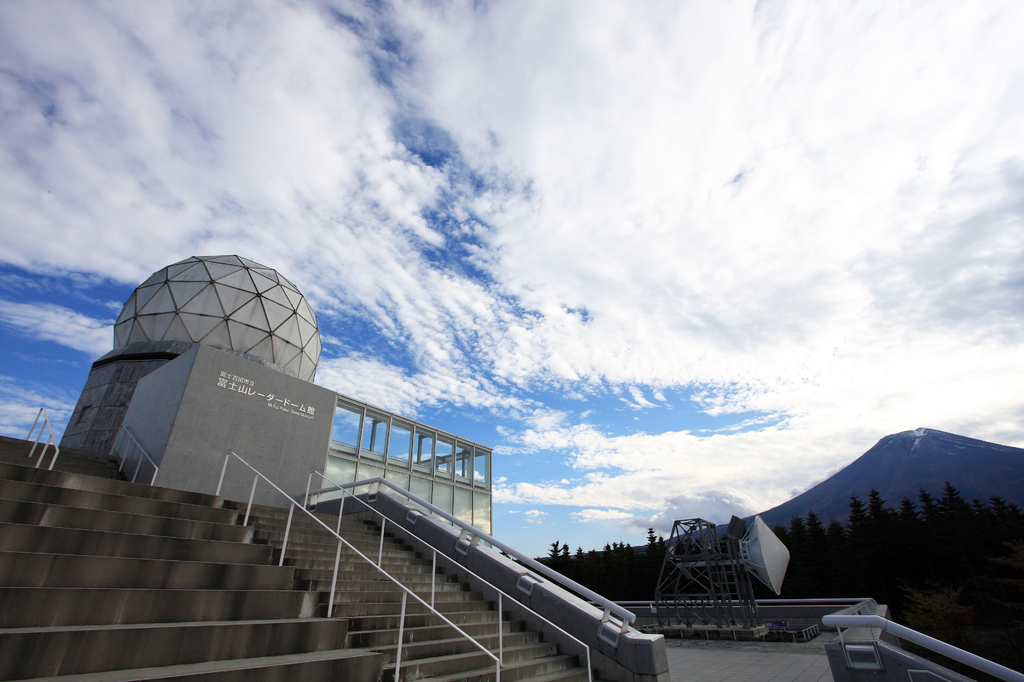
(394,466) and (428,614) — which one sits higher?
(394,466)

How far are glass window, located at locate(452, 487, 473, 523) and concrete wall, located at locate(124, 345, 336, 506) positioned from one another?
8546mm

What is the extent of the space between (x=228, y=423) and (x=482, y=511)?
42.8 ft

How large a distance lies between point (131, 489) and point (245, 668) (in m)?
4.63

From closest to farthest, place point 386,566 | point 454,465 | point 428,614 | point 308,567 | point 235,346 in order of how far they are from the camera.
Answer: point 428,614
point 308,567
point 386,566
point 235,346
point 454,465

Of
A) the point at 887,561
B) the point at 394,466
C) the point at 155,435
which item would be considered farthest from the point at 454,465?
the point at 887,561

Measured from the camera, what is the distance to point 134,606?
3768mm

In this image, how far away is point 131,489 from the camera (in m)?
6.25

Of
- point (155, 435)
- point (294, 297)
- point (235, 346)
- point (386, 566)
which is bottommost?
point (386, 566)

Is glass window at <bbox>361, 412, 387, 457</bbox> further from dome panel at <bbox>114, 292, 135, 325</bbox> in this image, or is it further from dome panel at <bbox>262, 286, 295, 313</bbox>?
dome panel at <bbox>114, 292, 135, 325</bbox>

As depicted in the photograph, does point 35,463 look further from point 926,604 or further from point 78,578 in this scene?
point 926,604

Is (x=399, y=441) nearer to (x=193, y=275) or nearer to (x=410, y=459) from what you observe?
(x=410, y=459)

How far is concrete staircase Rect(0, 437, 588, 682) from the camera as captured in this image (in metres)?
3.22

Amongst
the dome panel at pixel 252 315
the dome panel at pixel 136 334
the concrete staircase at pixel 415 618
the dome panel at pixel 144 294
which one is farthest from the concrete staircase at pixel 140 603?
the dome panel at pixel 144 294

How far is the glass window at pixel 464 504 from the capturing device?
64.9 feet
